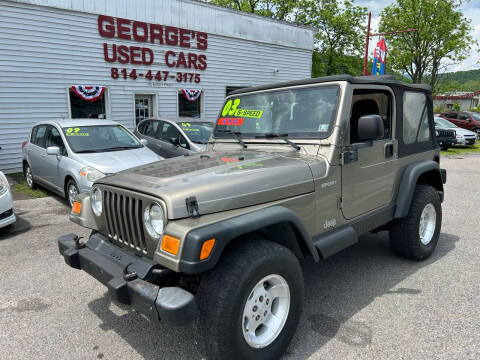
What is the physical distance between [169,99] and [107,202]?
10.9 meters

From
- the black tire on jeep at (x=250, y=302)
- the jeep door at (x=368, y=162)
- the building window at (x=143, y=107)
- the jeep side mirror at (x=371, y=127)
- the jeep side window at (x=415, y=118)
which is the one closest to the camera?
the black tire on jeep at (x=250, y=302)

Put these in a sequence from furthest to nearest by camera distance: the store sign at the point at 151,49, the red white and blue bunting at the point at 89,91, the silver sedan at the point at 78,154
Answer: the store sign at the point at 151,49 < the red white and blue bunting at the point at 89,91 < the silver sedan at the point at 78,154

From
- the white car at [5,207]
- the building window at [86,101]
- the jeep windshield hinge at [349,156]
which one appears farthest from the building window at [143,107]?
the jeep windshield hinge at [349,156]

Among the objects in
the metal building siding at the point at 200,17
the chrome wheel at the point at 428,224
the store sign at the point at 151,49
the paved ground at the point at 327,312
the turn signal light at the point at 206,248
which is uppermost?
the metal building siding at the point at 200,17

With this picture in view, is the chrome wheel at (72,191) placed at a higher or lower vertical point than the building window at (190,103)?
lower

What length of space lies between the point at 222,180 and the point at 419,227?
107 inches

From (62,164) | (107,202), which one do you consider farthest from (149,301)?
(62,164)

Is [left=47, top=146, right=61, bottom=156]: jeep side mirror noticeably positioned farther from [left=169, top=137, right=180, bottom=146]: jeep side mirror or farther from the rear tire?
[left=169, top=137, right=180, bottom=146]: jeep side mirror

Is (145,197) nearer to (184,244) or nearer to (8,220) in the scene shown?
(184,244)

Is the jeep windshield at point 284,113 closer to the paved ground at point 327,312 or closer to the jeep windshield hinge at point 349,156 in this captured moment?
the jeep windshield hinge at point 349,156

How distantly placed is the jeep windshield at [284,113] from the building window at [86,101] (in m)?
8.19

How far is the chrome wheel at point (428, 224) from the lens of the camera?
173 inches

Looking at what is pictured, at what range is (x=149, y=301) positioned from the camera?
217 centimetres

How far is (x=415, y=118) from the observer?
425cm
